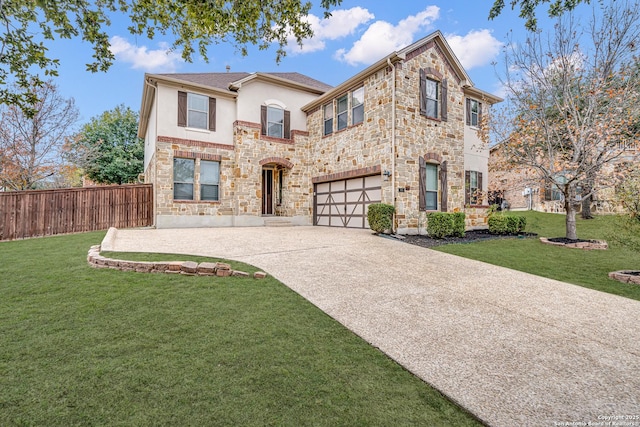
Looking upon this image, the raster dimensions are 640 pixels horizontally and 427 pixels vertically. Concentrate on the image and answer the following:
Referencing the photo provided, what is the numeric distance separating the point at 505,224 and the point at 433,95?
573 centimetres

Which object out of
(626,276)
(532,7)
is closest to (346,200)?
Answer: (626,276)

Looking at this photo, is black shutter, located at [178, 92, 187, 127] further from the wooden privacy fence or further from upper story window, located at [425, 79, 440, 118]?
upper story window, located at [425, 79, 440, 118]

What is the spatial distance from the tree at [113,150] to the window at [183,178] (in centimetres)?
960

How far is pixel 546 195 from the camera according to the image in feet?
67.5

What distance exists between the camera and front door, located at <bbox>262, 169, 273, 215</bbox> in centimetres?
1516

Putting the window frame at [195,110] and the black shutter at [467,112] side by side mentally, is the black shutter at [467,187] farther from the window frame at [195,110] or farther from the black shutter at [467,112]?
the window frame at [195,110]

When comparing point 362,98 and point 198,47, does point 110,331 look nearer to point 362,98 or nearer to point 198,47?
point 198,47

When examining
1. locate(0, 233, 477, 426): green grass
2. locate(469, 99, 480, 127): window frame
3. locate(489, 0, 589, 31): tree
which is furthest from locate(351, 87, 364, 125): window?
locate(0, 233, 477, 426): green grass

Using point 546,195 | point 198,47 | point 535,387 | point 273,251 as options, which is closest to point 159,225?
point 273,251

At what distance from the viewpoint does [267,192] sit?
15.3 meters

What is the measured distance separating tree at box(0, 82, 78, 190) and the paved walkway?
13869 millimetres

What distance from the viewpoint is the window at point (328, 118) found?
44.7 ft

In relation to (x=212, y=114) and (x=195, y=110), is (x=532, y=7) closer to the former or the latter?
(x=212, y=114)

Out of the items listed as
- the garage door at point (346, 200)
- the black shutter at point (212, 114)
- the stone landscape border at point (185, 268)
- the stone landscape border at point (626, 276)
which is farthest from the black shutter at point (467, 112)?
the stone landscape border at point (185, 268)
